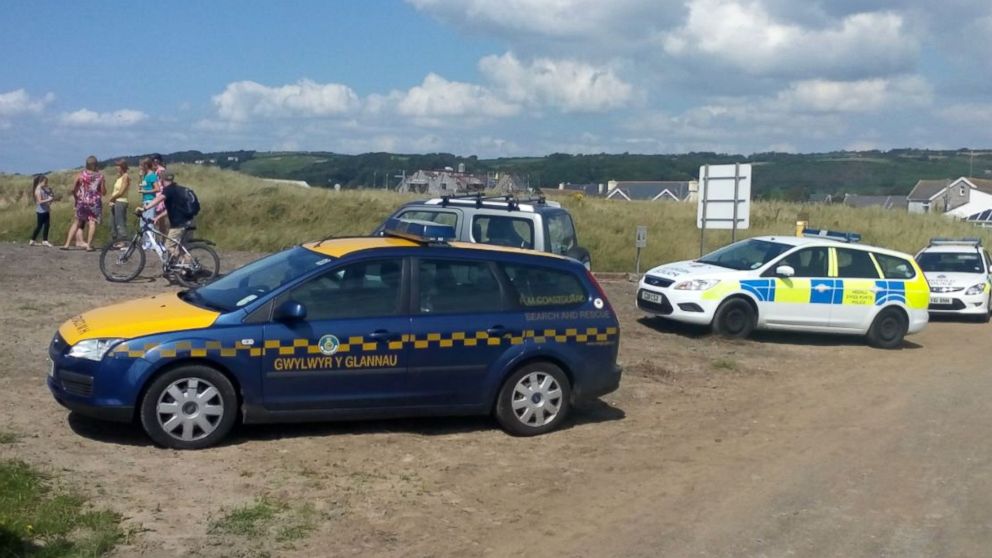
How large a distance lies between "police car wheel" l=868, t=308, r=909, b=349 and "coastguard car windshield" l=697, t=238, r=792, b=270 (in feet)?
6.06

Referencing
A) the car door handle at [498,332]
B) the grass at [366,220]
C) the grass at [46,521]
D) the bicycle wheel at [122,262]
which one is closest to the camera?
the grass at [46,521]

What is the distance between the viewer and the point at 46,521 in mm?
6484

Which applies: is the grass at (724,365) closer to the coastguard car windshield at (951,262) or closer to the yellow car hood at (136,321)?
the yellow car hood at (136,321)

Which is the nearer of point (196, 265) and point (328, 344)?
point (328, 344)

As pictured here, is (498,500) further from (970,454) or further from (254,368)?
(970,454)

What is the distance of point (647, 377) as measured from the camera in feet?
42.4

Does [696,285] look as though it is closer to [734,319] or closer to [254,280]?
[734,319]

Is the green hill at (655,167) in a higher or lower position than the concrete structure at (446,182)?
higher

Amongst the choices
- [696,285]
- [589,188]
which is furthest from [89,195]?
[589,188]

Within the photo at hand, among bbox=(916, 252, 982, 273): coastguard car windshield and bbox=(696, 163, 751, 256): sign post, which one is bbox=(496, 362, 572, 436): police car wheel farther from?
bbox=(916, 252, 982, 273): coastguard car windshield

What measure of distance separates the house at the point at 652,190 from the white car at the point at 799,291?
1311 inches

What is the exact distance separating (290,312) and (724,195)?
1648 cm

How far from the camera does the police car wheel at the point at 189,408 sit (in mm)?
8391

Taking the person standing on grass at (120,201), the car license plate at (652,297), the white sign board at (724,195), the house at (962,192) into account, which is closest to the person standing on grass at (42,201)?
the person standing on grass at (120,201)
